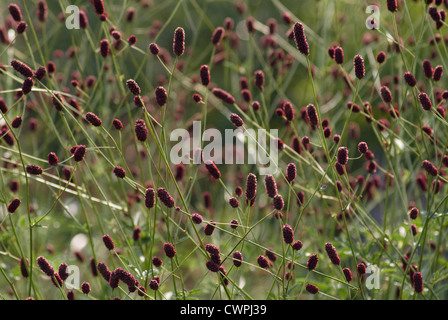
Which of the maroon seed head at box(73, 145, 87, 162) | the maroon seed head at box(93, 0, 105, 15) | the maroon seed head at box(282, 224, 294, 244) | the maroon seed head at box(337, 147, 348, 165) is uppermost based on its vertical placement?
the maroon seed head at box(93, 0, 105, 15)

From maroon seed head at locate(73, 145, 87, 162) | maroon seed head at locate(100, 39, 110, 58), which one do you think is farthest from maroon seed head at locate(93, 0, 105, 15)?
maroon seed head at locate(73, 145, 87, 162)

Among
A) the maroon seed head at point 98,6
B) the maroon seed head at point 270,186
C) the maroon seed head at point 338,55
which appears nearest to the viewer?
the maroon seed head at point 270,186

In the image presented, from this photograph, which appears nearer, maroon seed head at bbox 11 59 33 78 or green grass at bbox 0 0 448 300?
maroon seed head at bbox 11 59 33 78

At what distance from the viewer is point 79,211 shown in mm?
2121

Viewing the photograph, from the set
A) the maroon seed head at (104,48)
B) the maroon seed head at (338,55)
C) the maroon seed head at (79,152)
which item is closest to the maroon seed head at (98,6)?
the maroon seed head at (104,48)

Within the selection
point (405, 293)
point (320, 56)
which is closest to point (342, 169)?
point (405, 293)

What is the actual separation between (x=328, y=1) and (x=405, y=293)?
1.04 m

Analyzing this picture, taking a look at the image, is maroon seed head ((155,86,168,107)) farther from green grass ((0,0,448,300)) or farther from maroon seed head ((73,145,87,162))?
maroon seed head ((73,145,87,162))

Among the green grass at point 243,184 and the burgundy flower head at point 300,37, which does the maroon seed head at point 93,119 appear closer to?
the green grass at point 243,184

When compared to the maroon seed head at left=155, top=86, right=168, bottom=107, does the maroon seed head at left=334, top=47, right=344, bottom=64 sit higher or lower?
higher

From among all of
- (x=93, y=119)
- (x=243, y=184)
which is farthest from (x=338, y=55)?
(x=243, y=184)

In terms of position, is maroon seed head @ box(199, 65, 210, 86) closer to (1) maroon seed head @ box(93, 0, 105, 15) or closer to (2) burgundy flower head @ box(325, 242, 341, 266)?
(1) maroon seed head @ box(93, 0, 105, 15)

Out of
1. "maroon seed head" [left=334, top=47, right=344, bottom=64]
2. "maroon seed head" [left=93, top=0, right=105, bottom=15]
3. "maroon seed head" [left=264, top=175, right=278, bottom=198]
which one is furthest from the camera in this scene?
"maroon seed head" [left=93, top=0, right=105, bottom=15]

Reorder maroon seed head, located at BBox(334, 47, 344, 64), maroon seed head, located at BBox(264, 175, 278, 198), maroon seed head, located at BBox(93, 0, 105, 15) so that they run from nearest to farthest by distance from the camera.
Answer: maroon seed head, located at BBox(264, 175, 278, 198)
maroon seed head, located at BBox(334, 47, 344, 64)
maroon seed head, located at BBox(93, 0, 105, 15)
